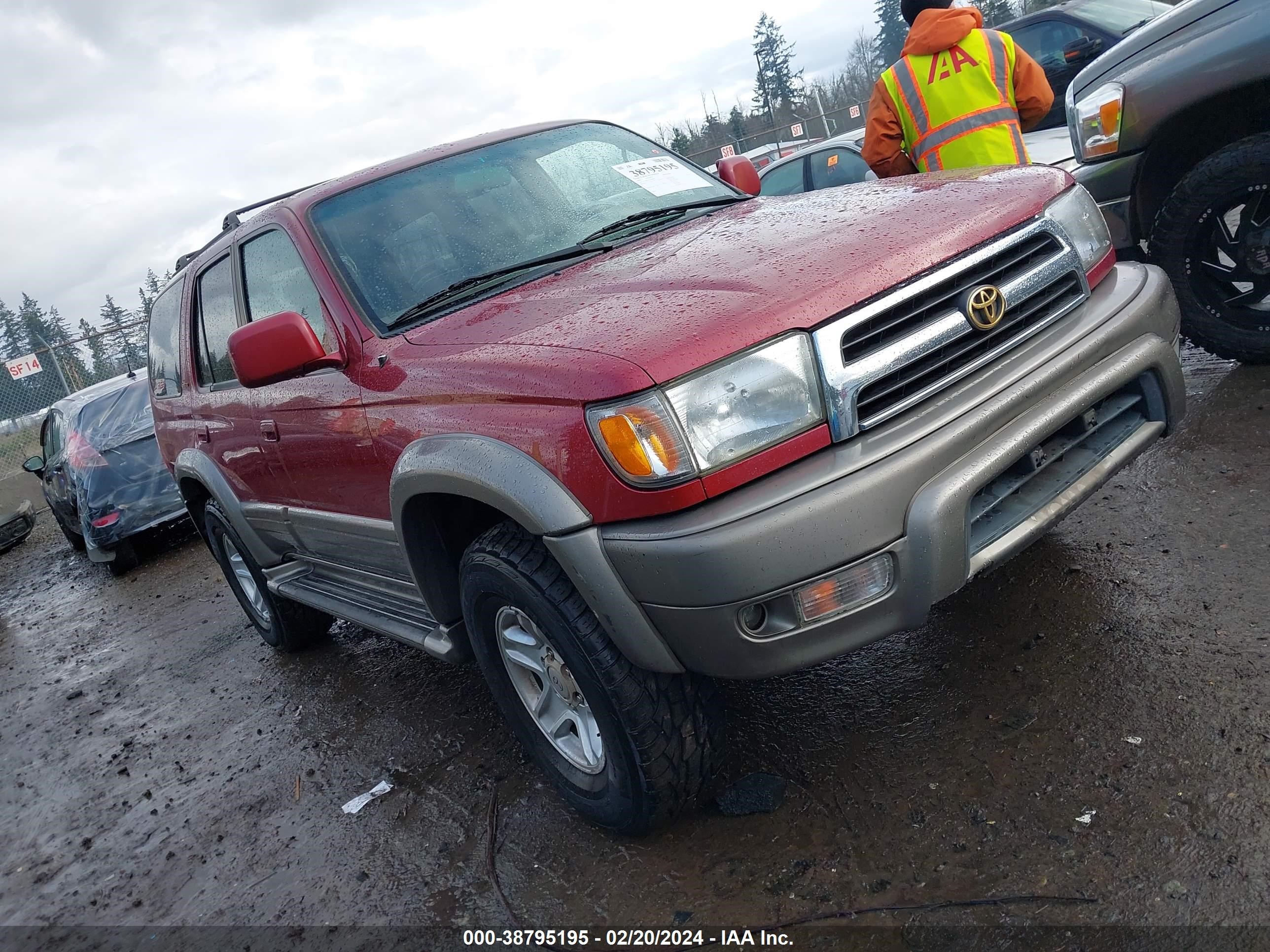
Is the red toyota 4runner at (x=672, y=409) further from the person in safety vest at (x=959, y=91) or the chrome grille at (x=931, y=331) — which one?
the person in safety vest at (x=959, y=91)

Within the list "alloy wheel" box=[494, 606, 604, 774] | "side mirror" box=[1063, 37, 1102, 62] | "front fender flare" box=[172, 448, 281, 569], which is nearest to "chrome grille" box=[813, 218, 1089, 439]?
"alloy wheel" box=[494, 606, 604, 774]

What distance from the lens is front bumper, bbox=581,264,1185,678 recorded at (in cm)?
203

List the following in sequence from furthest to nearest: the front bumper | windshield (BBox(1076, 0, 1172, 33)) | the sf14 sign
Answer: the sf14 sign
windshield (BBox(1076, 0, 1172, 33))
the front bumper

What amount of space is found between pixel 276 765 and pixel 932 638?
8.21 feet

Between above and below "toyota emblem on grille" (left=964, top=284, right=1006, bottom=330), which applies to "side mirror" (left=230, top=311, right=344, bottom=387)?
above

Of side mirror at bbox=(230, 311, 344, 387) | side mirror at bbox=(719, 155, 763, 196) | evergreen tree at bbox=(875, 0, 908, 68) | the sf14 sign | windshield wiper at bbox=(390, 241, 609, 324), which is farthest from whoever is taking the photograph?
evergreen tree at bbox=(875, 0, 908, 68)

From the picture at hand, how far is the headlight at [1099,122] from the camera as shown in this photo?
165 inches

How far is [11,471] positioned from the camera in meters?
17.0

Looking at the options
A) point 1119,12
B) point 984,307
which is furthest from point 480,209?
point 1119,12

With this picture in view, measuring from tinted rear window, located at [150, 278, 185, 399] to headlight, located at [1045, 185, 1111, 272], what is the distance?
385 cm

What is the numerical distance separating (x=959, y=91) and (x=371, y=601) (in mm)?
3275

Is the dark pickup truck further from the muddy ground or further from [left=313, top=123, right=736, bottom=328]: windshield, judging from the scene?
[left=313, top=123, right=736, bottom=328]: windshield

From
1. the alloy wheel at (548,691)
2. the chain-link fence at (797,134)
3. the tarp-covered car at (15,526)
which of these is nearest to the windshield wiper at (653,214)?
the alloy wheel at (548,691)

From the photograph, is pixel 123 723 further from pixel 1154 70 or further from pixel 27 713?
pixel 1154 70
